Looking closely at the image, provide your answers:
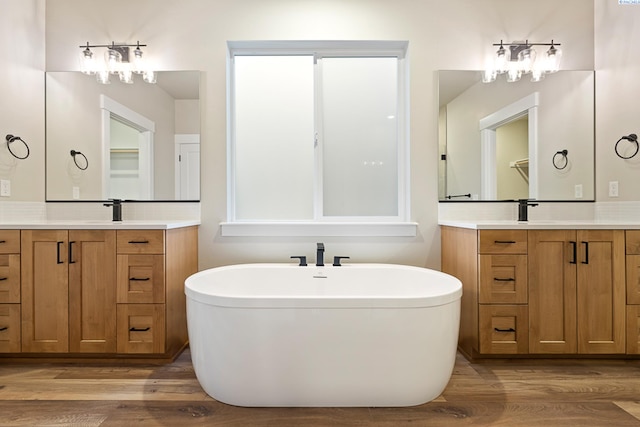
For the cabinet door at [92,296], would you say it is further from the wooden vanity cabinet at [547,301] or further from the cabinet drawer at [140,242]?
the wooden vanity cabinet at [547,301]

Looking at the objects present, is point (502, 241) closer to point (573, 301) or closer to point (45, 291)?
point (573, 301)

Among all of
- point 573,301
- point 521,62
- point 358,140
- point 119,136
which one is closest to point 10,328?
point 119,136

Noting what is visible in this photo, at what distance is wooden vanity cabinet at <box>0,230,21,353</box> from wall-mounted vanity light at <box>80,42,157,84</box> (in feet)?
4.07

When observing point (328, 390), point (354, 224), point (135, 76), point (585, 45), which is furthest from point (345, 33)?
point (328, 390)

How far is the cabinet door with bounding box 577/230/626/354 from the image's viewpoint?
1979 millimetres

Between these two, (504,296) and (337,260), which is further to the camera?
(337,260)

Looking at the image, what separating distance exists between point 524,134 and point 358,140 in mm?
1214

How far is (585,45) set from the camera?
2498 millimetres

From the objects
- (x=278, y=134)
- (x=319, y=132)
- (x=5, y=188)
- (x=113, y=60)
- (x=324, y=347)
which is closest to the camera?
(x=324, y=347)

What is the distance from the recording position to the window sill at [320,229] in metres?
2.46

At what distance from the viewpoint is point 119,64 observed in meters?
2.46

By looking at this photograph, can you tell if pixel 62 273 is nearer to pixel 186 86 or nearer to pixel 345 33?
pixel 186 86

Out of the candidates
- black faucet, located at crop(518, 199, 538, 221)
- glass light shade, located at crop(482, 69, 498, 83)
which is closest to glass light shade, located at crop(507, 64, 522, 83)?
glass light shade, located at crop(482, 69, 498, 83)

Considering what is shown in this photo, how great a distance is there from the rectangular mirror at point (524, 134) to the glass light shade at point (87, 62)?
8.28 feet
